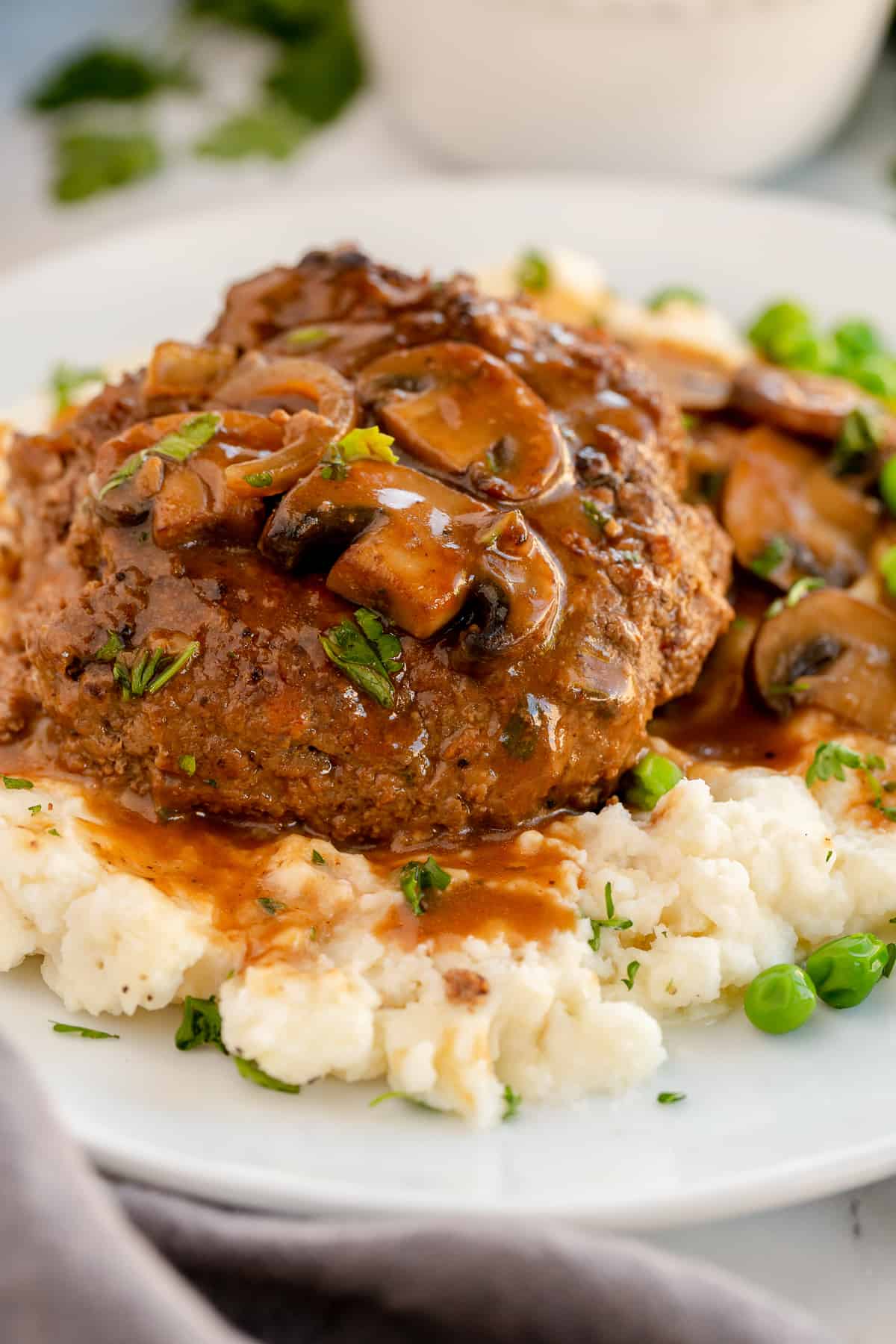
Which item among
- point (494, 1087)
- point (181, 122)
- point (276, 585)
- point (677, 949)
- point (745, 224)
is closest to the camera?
point (494, 1087)

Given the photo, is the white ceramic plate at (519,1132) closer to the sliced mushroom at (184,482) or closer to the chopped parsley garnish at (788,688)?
the chopped parsley garnish at (788,688)

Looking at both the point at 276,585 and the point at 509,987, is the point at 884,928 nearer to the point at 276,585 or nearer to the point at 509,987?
the point at 509,987

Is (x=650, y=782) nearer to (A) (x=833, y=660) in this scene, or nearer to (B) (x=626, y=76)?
(A) (x=833, y=660)

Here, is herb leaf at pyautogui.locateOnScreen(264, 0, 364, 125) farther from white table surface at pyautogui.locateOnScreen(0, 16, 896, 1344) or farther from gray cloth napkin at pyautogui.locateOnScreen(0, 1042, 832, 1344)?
gray cloth napkin at pyautogui.locateOnScreen(0, 1042, 832, 1344)

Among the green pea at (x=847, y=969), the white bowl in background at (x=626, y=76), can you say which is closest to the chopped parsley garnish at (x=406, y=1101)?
the green pea at (x=847, y=969)

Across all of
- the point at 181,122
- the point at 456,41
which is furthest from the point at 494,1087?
the point at 181,122

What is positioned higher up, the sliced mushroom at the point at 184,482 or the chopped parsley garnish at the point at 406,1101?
the sliced mushroom at the point at 184,482
